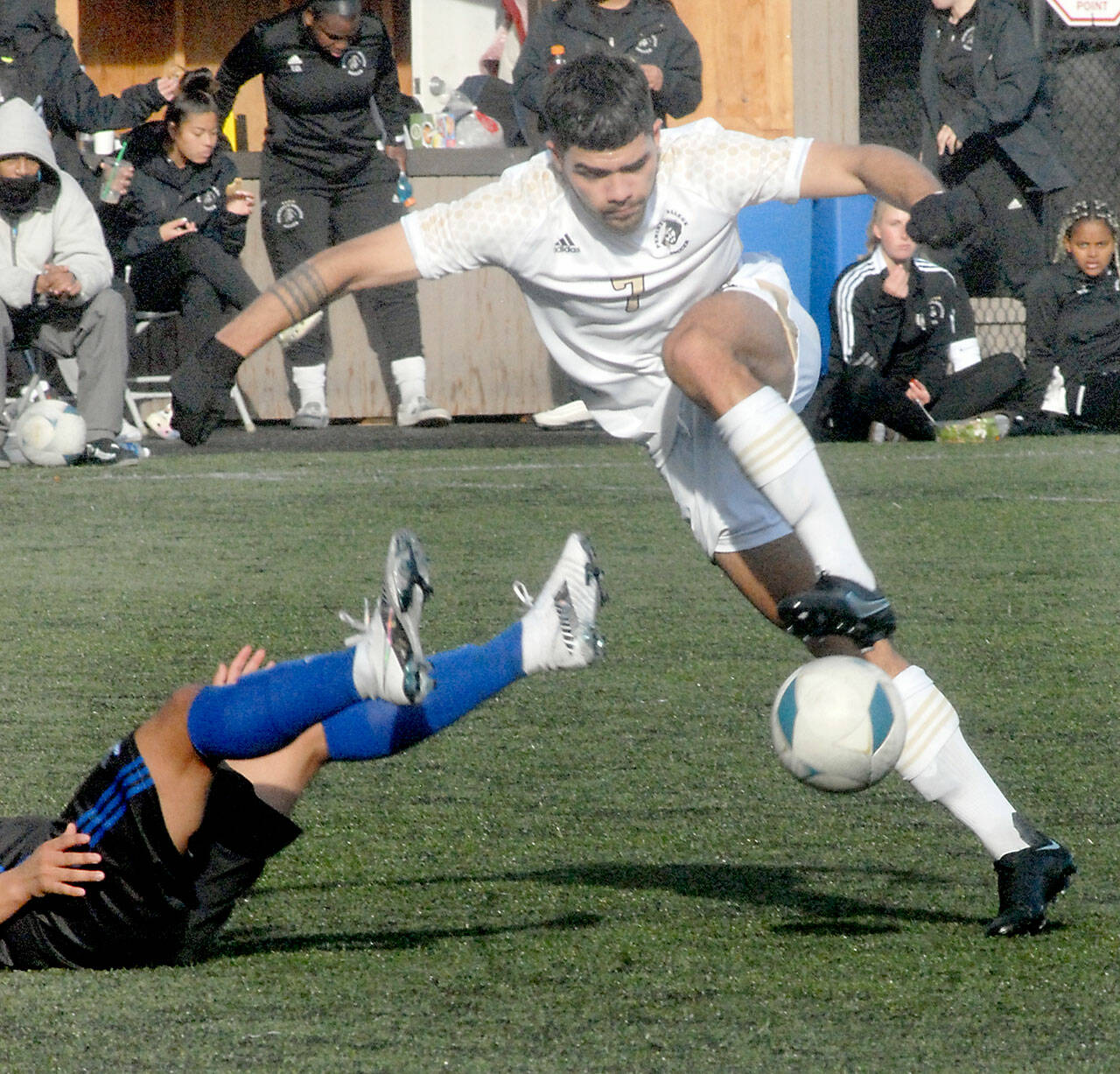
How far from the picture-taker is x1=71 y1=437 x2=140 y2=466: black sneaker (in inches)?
410

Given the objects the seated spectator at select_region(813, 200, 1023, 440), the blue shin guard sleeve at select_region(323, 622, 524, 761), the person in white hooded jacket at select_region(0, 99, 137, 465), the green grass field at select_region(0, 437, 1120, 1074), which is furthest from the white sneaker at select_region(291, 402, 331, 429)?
the blue shin guard sleeve at select_region(323, 622, 524, 761)

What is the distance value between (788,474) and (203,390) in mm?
1232

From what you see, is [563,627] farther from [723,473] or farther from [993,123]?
[993,123]

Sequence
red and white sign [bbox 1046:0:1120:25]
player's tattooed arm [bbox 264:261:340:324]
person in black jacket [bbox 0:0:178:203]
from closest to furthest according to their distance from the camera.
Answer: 1. player's tattooed arm [bbox 264:261:340:324]
2. person in black jacket [bbox 0:0:178:203]
3. red and white sign [bbox 1046:0:1120:25]

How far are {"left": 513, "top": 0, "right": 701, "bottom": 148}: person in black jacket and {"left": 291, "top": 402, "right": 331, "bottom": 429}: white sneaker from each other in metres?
2.45

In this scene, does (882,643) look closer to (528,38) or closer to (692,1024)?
(692,1024)

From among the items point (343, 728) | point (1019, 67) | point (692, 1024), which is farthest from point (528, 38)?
point (692, 1024)

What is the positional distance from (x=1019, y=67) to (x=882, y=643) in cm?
909

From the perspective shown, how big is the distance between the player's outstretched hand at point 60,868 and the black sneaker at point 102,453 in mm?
7247

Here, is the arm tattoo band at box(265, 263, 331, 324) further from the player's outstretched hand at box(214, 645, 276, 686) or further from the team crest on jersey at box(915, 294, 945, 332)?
the team crest on jersey at box(915, 294, 945, 332)

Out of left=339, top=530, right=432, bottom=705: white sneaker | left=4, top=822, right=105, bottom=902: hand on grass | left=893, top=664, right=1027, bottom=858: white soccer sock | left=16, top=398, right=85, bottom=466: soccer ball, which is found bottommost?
left=16, top=398, right=85, bottom=466: soccer ball

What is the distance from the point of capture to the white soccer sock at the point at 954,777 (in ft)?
12.3

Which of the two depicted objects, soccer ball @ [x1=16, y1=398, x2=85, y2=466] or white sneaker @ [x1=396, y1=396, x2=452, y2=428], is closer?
soccer ball @ [x1=16, y1=398, x2=85, y2=466]

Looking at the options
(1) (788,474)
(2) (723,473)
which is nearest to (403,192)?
(2) (723,473)
